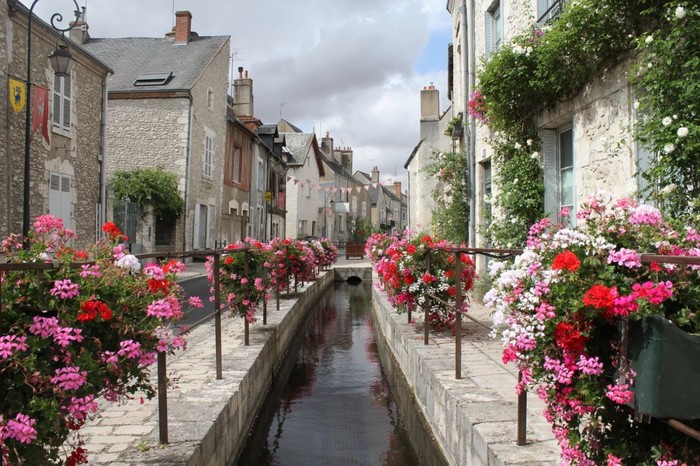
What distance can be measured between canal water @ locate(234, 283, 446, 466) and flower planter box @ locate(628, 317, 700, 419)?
2.64 meters

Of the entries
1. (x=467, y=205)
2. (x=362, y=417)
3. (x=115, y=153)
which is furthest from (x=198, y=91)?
(x=362, y=417)

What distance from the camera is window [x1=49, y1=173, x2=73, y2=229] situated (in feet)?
42.0

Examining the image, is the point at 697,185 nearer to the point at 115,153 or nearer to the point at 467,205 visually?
the point at 467,205

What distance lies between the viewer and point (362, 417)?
5488 mm

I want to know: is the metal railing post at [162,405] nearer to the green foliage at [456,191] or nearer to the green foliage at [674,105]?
the green foliage at [674,105]

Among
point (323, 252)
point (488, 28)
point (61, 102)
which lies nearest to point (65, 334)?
point (488, 28)

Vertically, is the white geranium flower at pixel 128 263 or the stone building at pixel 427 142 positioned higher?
the stone building at pixel 427 142

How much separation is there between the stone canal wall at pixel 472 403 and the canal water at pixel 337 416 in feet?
0.78

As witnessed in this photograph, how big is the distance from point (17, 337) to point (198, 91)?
19436mm

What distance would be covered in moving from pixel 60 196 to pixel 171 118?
725 centimetres

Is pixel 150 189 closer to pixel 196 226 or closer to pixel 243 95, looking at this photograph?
pixel 196 226

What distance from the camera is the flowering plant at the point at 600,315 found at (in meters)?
1.86

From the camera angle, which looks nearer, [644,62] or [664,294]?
[664,294]

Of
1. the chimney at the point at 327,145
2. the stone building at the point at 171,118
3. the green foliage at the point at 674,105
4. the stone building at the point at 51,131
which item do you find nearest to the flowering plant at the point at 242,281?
the green foliage at the point at 674,105
